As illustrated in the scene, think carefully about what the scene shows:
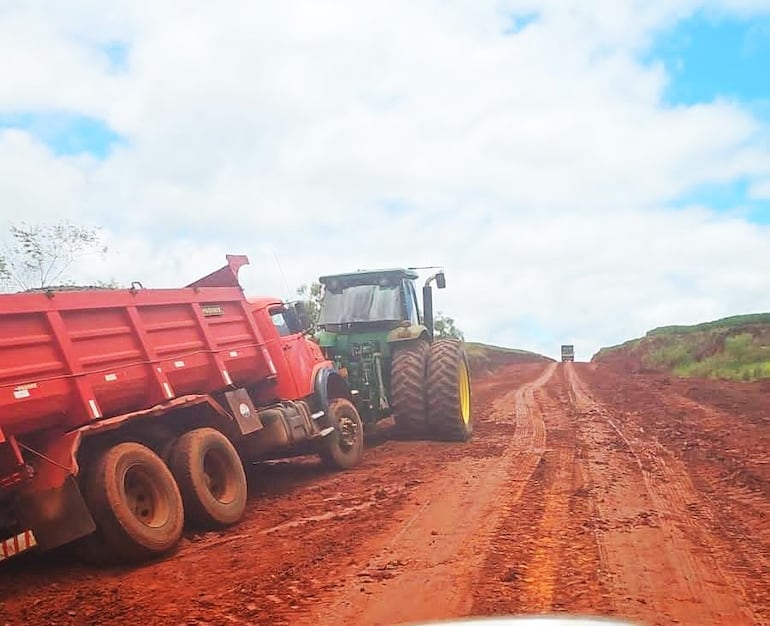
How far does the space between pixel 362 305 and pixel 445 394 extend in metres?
1.95

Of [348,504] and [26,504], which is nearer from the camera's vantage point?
[26,504]

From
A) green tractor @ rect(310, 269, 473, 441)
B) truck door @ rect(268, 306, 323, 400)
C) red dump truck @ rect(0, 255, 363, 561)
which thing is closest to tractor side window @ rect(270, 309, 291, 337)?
truck door @ rect(268, 306, 323, 400)

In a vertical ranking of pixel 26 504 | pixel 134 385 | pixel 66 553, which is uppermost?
pixel 134 385

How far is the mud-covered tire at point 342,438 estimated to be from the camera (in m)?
10.3

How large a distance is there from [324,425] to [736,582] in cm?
566

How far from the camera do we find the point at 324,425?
1012 cm

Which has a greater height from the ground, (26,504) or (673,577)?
(26,504)

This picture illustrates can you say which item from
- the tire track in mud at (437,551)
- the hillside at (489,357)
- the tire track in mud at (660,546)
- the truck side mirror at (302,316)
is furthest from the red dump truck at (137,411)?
the hillside at (489,357)

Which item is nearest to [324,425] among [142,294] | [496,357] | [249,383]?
[249,383]

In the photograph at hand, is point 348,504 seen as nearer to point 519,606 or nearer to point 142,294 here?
point 142,294

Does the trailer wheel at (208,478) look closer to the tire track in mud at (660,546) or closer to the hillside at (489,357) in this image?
the tire track in mud at (660,546)

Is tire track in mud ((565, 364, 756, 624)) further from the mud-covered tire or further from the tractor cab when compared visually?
the tractor cab

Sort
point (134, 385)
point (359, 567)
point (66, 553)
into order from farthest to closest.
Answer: point (134, 385)
point (66, 553)
point (359, 567)

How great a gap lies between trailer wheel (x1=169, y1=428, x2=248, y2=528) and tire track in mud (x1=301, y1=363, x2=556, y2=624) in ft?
5.21
